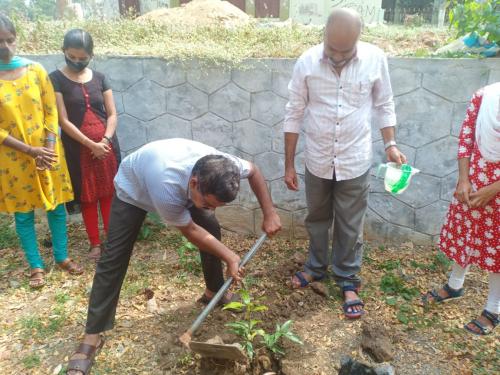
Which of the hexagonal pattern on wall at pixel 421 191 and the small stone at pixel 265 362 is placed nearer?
the small stone at pixel 265 362

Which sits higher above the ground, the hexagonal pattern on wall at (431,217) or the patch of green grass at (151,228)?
the hexagonal pattern on wall at (431,217)

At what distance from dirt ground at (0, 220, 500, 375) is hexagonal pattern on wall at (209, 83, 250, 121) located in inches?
46.1

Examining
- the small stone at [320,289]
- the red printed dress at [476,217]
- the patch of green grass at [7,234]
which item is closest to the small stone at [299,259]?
the small stone at [320,289]

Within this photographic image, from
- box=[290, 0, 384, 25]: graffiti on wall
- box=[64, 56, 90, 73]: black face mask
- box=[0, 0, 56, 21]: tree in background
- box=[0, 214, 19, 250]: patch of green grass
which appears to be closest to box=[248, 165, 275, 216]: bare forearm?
box=[64, 56, 90, 73]: black face mask

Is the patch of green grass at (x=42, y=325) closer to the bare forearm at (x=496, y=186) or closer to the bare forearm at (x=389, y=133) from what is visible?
the bare forearm at (x=389, y=133)

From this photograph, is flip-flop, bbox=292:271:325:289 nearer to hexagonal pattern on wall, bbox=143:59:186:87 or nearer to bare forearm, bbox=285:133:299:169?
bare forearm, bbox=285:133:299:169

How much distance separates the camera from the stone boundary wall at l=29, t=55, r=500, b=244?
3172 mm

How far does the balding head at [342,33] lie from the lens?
89.7 inches

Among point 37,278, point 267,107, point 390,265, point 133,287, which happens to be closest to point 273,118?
point 267,107

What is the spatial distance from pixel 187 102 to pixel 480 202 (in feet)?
7.65

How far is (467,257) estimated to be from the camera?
260cm

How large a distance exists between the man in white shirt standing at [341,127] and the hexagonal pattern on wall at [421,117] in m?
0.69

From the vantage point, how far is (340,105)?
252cm

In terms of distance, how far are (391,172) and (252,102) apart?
4.54 feet
